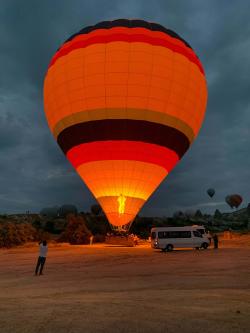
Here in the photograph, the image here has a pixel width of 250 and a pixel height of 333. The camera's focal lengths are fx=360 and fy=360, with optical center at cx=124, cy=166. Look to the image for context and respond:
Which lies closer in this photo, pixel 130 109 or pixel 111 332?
pixel 111 332

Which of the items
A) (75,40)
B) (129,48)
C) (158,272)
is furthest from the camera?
(75,40)

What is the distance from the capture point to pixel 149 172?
29.3m

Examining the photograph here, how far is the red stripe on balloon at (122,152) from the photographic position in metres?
28.1

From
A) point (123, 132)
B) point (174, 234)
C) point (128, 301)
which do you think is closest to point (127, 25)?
point (123, 132)

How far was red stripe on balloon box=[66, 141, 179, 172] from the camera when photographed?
2806 centimetres

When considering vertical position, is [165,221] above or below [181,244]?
above

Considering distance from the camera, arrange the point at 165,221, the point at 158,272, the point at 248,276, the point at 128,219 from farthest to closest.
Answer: the point at 165,221 < the point at 128,219 < the point at 158,272 < the point at 248,276

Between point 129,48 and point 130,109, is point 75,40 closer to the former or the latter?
point 129,48

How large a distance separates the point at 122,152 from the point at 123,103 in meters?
3.77

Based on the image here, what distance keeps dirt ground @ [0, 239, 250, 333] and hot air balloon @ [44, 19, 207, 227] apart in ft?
46.2

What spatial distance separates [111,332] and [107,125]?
22399 millimetres

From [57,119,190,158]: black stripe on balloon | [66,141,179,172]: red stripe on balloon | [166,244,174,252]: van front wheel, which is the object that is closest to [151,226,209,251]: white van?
[166,244,174,252]: van front wheel

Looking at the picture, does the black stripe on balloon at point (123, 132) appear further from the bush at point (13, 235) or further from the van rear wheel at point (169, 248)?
the bush at point (13, 235)

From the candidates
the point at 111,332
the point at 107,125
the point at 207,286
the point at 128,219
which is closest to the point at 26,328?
the point at 111,332
